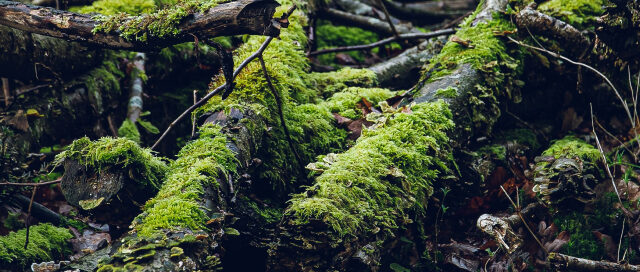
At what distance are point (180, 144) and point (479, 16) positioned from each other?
344 centimetres

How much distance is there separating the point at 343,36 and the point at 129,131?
4.01 meters

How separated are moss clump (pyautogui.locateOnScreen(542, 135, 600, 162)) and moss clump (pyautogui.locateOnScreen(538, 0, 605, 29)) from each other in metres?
1.37

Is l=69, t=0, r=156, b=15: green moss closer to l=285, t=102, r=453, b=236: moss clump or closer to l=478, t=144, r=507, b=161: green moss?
l=285, t=102, r=453, b=236: moss clump

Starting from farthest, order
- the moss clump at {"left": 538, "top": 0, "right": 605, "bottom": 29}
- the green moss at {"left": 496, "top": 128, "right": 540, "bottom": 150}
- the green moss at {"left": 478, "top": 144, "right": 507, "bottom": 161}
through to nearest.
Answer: the moss clump at {"left": 538, "top": 0, "right": 605, "bottom": 29}
the green moss at {"left": 496, "top": 128, "right": 540, "bottom": 150}
the green moss at {"left": 478, "top": 144, "right": 507, "bottom": 161}

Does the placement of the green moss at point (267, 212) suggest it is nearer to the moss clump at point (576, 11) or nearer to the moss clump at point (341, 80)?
the moss clump at point (341, 80)

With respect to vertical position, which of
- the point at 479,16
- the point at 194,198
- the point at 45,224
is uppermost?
the point at 479,16

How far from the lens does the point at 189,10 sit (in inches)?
121

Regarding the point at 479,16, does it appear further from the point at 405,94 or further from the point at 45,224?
the point at 45,224

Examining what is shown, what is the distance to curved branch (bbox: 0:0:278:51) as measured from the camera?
290 cm

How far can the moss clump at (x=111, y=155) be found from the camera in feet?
8.61

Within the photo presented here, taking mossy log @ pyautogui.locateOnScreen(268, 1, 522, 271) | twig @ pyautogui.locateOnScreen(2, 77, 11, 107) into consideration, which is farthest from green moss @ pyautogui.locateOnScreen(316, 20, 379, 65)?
twig @ pyautogui.locateOnScreen(2, 77, 11, 107)

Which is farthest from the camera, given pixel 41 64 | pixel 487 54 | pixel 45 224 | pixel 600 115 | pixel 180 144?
pixel 600 115

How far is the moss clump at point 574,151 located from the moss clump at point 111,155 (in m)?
3.24

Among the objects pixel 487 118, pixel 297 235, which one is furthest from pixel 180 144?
pixel 487 118
